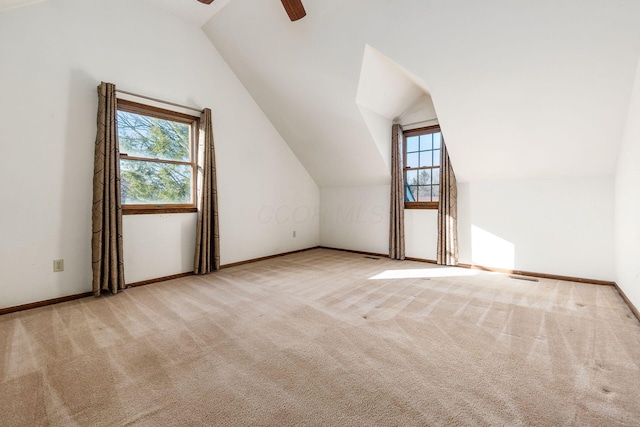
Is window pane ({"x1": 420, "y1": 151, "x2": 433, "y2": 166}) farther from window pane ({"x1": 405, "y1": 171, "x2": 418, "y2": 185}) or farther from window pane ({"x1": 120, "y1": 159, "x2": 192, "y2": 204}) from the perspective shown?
window pane ({"x1": 120, "y1": 159, "x2": 192, "y2": 204})

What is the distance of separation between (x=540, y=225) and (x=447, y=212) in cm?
108

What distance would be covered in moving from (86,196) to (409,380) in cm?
334

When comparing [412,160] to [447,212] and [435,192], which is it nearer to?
[435,192]

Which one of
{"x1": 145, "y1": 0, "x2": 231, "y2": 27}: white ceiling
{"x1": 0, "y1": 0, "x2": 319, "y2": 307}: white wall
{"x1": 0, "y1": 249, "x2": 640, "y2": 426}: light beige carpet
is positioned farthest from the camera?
{"x1": 145, "y1": 0, "x2": 231, "y2": 27}: white ceiling

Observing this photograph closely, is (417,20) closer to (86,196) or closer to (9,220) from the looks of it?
(86,196)

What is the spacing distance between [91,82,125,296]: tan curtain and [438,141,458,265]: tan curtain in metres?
4.06

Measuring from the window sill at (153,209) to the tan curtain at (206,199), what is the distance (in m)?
0.19

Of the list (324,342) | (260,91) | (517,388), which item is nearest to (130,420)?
(324,342)

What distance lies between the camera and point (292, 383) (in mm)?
1473

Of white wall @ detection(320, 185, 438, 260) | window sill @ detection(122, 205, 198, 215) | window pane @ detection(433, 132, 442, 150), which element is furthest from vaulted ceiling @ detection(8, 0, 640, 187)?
window sill @ detection(122, 205, 198, 215)

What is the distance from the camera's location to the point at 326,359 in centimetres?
170

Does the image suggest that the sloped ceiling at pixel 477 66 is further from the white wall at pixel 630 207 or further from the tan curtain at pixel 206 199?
the tan curtain at pixel 206 199

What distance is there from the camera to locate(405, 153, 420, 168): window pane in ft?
14.6

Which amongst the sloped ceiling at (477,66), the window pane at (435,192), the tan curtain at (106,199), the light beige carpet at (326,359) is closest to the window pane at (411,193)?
the window pane at (435,192)
